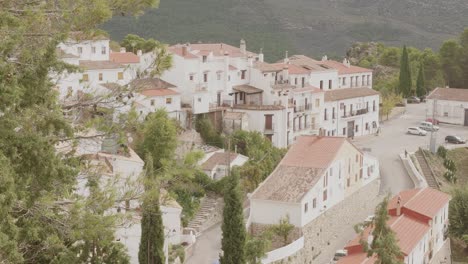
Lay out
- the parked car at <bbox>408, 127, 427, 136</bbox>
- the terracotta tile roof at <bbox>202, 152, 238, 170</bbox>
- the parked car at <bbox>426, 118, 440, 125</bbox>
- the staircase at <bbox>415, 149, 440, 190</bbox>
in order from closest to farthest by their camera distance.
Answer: the terracotta tile roof at <bbox>202, 152, 238, 170</bbox> → the staircase at <bbox>415, 149, 440, 190</bbox> → the parked car at <bbox>408, 127, 427, 136</bbox> → the parked car at <bbox>426, 118, 440, 125</bbox>

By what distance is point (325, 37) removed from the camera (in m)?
116

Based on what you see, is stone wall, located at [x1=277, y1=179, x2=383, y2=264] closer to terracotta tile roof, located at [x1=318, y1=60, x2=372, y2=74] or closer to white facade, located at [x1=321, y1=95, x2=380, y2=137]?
white facade, located at [x1=321, y1=95, x2=380, y2=137]

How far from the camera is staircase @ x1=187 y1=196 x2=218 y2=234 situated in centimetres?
3418

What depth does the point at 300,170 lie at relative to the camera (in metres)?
36.3

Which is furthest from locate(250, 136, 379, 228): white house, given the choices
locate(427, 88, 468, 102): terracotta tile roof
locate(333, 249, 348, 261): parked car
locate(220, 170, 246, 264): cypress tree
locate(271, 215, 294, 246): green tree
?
locate(427, 88, 468, 102): terracotta tile roof

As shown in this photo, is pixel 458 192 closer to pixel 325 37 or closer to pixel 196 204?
pixel 196 204

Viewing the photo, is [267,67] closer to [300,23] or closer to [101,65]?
[101,65]

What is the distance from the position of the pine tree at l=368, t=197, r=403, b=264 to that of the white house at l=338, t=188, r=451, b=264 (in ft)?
10.7

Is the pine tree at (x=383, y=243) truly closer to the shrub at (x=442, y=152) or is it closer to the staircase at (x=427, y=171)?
the staircase at (x=427, y=171)

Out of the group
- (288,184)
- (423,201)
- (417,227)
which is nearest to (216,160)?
(288,184)

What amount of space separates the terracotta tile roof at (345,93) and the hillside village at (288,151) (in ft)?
0.36

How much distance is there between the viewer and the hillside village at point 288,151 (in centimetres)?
3228

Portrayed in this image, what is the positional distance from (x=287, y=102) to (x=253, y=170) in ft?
30.4

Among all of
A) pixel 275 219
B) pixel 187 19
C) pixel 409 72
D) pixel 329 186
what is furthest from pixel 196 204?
pixel 187 19
